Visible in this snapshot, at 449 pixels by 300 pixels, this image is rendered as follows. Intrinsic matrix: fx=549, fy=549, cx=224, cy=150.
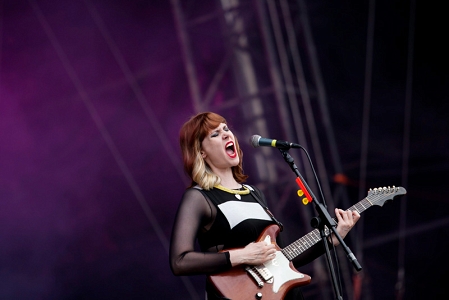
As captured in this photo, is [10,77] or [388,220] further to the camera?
[388,220]

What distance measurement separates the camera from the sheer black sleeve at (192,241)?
7.45 ft

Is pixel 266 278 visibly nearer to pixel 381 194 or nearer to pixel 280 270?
pixel 280 270

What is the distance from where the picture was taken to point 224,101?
5.28 metres

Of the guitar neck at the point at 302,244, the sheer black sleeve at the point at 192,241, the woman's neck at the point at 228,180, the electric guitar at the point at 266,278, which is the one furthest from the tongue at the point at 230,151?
the guitar neck at the point at 302,244

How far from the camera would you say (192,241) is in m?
2.34

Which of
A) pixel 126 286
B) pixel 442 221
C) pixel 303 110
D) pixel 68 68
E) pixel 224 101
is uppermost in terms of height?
pixel 68 68

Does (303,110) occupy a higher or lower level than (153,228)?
higher

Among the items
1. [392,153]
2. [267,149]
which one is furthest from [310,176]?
[392,153]

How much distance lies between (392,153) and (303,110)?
942 mm

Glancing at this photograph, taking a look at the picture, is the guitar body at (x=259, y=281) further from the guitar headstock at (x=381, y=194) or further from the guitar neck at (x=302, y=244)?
the guitar headstock at (x=381, y=194)

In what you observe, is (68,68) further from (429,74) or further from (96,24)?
(429,74)

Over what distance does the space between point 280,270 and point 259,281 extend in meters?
0.12

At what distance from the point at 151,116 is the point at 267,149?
115 centimetres

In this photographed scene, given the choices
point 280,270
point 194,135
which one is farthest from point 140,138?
point 280,270
